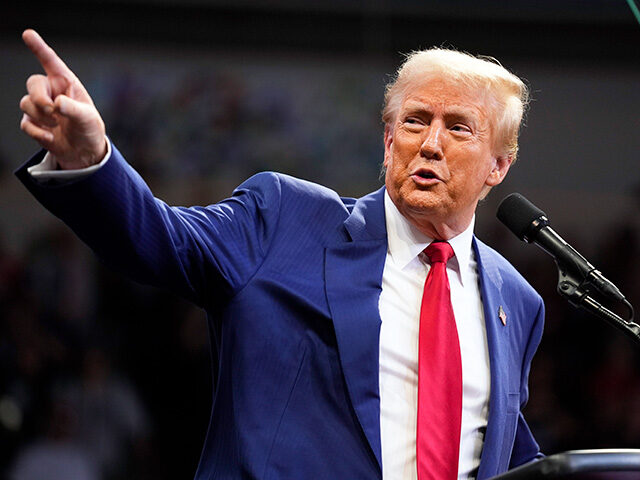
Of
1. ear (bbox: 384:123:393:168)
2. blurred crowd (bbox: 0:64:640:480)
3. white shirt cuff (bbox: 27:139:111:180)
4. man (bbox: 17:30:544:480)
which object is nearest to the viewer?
white shirt cuff (bbox: 27:139:111:180)

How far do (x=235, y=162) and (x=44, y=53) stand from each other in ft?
12.7

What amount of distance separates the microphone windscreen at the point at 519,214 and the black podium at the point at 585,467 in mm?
566

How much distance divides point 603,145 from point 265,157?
193cm

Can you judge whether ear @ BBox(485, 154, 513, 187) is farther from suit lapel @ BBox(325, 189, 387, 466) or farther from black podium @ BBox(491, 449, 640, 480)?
black podium @ BBox(491, 449, 640, 480)

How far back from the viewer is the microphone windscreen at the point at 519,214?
170 centimetres

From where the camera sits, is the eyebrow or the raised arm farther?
the eyebrow

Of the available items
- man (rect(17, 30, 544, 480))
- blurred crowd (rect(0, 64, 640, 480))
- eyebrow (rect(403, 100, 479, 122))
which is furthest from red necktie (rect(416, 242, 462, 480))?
blurred crowd (rect(0, 64, 640, 480))

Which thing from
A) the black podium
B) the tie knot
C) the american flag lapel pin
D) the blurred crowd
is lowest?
the blurred crowd

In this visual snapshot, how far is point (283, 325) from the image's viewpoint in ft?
5.52

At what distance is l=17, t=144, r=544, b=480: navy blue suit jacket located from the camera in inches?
63.8

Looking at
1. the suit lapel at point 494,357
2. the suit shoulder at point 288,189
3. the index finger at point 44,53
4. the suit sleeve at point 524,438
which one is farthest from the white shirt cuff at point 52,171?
the suit sleeve at point 524,438

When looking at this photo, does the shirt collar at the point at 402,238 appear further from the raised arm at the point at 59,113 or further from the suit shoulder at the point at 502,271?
the raised arm at the point at 59,113

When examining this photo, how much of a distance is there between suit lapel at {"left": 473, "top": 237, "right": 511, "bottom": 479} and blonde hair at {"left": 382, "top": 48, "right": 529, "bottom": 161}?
10.2 inches

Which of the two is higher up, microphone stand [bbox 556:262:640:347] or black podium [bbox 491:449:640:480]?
microphone stand [bbox 556:262:640:347]
